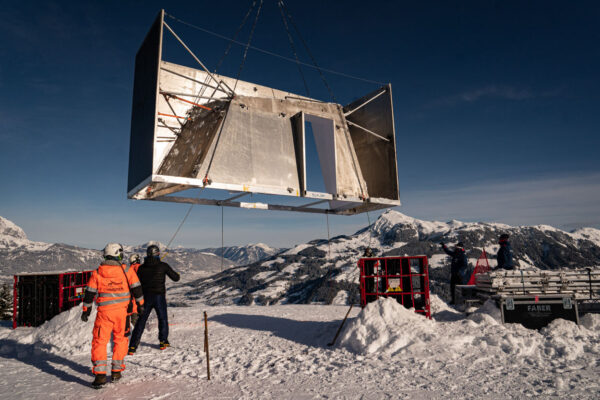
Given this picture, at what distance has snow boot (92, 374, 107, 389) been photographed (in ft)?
16.6

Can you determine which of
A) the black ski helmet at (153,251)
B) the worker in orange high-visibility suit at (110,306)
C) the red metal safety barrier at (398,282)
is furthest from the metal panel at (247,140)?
the red metal safety barrier at (398,282)

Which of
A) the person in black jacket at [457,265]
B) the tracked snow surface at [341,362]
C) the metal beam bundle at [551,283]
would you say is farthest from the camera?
the person in black jacket at [457,265]

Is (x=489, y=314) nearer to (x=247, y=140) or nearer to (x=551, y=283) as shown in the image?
(x=551, y=283)

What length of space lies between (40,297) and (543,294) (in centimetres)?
1425

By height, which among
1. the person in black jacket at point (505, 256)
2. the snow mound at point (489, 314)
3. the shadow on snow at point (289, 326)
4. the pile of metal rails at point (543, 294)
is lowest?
the shadow on snow at point (289, 326)

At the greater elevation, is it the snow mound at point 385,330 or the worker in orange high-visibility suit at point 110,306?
the worker in orange high-visibility suit at point 110,306

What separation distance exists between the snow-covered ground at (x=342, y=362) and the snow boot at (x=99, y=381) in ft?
0.31

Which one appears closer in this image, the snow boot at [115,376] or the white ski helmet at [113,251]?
the snow boot at [115,376]

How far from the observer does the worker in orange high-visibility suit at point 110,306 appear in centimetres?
529

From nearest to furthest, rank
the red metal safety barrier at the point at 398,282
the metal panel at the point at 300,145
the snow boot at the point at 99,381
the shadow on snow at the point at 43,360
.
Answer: the snow boot at the point at 99,381
the shadow on snow at the point at 43,360
the metal panel at the point at 300,145
the red metal safety barrier at the point at 398,282

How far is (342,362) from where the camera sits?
20.5 feet

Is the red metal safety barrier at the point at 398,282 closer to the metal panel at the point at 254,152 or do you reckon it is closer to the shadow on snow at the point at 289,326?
the shadow on snow at the point at 289,326

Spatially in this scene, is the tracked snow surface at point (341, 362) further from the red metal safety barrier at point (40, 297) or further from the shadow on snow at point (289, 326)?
the red metal safety barrier at point (40, 297)

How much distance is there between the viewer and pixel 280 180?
7.18 m
